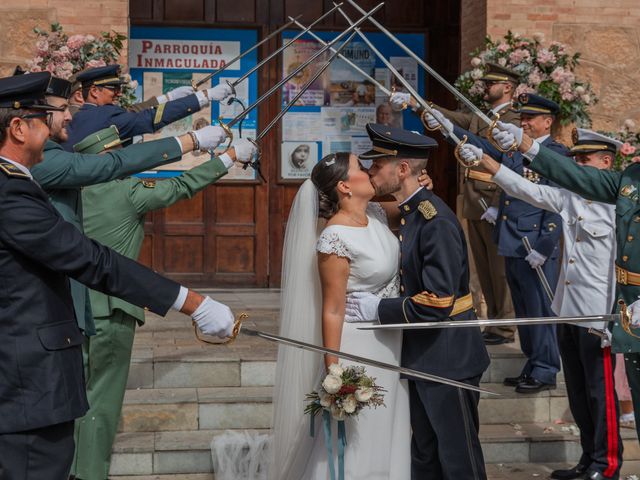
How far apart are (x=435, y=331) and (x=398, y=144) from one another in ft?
2.87

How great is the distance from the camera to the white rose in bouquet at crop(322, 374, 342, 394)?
471cm

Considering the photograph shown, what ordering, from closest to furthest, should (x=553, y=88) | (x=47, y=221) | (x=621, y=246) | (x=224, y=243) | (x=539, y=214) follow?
1. (x=47, y=221)
2. (x=621, y=246)
3. (x=539, y=214)
4. (x=553, y=88)
5. (x=224, y=243)

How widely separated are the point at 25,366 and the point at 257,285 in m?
7.26

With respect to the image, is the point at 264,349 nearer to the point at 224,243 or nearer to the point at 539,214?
the point at 539,214

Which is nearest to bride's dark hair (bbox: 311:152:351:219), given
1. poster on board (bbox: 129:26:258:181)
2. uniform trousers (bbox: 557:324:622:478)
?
uniform trousers (bbox: 557:324:622:478)

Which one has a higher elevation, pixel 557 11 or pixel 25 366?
pixel 557 11

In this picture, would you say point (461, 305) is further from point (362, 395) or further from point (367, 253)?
point (362, 395)

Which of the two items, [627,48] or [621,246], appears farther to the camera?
[627,48]

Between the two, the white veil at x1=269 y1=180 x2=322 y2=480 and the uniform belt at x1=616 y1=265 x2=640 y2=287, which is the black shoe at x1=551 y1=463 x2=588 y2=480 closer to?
the uniform belt at x1=616 y1=265 x2=640 y2=287

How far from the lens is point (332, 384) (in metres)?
4.71

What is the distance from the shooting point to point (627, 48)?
9.80 metres

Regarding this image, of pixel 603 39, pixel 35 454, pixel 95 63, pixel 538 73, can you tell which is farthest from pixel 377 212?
pixel 603 39

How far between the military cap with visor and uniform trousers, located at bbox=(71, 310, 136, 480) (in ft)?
7.28

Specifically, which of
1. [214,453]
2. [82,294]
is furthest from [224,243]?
[82,294]
